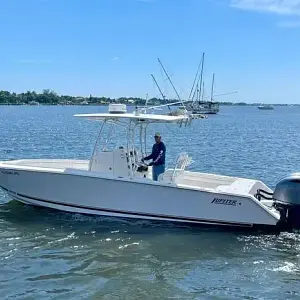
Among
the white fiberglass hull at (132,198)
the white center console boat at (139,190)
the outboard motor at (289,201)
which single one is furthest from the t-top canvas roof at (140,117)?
the outboard motor at (289,201)

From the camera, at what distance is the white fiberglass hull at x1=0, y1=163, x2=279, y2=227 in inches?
467

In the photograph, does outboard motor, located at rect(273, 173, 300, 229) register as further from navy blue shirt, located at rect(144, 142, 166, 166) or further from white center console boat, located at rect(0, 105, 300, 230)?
navy blue shirt, located at rect(144, 142, 166, 166)

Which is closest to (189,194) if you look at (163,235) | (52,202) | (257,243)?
(163,235)

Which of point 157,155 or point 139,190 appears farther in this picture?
point 157,155

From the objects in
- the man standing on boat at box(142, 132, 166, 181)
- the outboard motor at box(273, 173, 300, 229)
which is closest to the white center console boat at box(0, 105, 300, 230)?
the outboard motor at box(273, 173, 300, 229)

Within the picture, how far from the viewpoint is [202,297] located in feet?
27.5

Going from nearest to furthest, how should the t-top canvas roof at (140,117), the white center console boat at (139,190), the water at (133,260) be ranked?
the water at (133,260) → the white center console boat at (139,190) → the t-top canvas roof at (140,117)

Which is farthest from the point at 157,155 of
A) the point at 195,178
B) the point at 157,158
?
the point at 195,178

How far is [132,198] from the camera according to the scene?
12391mm

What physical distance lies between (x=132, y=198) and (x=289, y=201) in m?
3.70

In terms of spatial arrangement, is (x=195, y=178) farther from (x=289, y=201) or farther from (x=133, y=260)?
(x=133, y=260)

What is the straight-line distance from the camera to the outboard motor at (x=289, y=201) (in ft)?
37.6

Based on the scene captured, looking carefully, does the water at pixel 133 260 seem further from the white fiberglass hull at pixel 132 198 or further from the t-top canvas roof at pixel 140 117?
the t-top canvas roof at pixel 140 117

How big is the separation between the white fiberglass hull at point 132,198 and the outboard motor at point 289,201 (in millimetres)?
230
